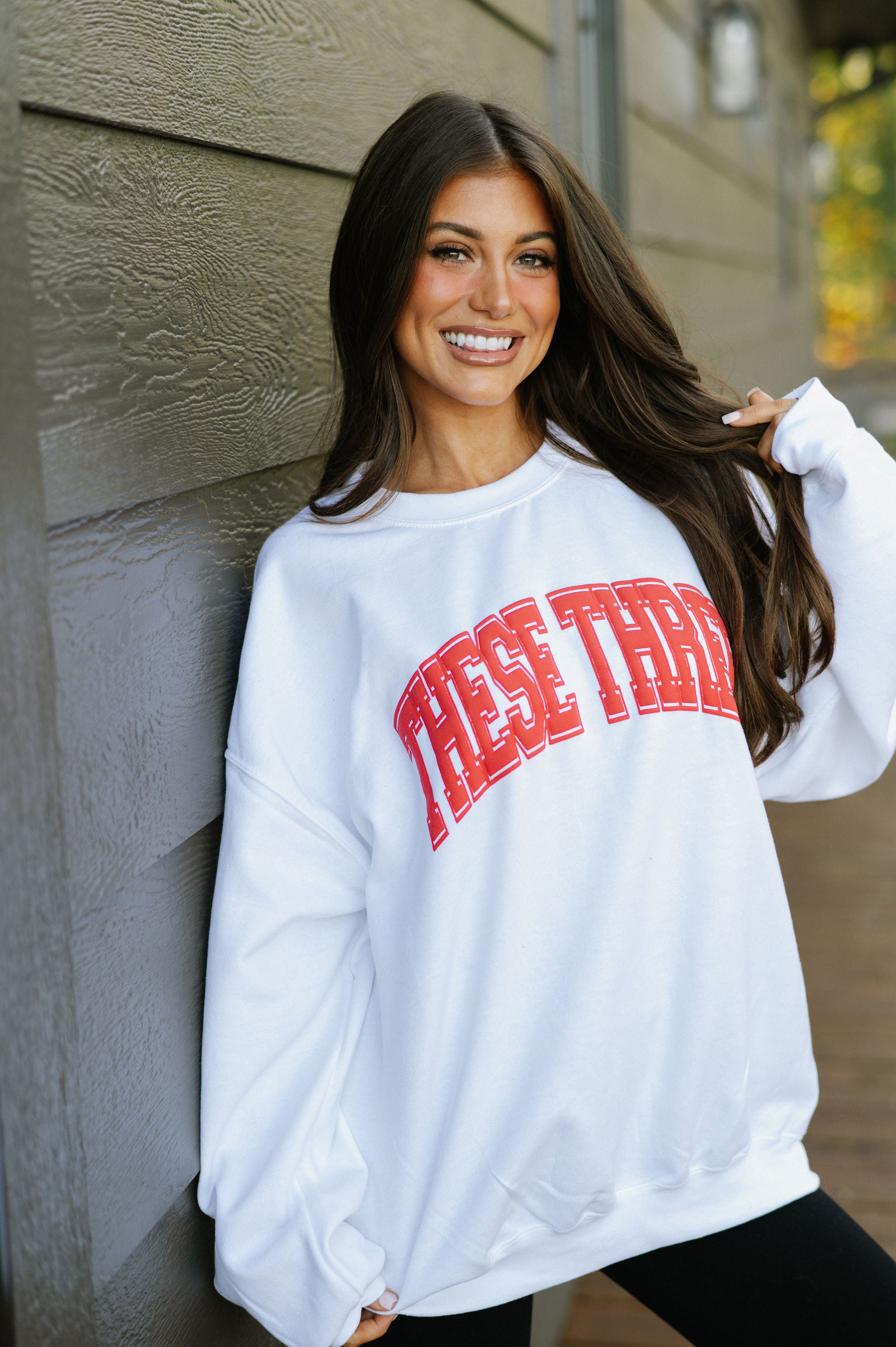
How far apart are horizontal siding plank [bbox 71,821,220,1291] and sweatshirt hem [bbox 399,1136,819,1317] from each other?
0.99 ft

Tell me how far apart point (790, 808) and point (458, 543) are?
11.3 feet

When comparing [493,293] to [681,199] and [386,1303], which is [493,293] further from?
[681,199]

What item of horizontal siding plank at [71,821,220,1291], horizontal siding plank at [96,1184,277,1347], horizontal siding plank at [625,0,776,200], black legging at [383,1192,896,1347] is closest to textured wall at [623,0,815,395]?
horizontal siding plank at [625,0,776,200]

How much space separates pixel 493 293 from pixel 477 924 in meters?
0.62

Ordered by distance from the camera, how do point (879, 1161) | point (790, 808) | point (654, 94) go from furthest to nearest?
point (790, 808)
point (654, 94)
point (879, 1161)

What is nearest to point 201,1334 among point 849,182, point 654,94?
point 654,94

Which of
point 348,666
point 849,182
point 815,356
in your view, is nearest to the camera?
point 348,666

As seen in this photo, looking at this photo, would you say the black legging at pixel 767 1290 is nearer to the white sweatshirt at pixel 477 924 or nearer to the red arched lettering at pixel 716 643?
the white sweatshirt at pixel 477 924

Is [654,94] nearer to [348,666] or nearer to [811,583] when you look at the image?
[811,583]

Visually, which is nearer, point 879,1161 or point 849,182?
point 879,1161

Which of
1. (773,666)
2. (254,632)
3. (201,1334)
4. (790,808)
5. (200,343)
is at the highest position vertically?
(200,343)

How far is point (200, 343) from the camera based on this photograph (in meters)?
1.13

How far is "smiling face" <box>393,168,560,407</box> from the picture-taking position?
1266 mm

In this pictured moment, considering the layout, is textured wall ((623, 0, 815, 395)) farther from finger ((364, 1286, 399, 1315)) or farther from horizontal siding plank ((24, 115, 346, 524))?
finger ((364, 1286, 399, 1315))
